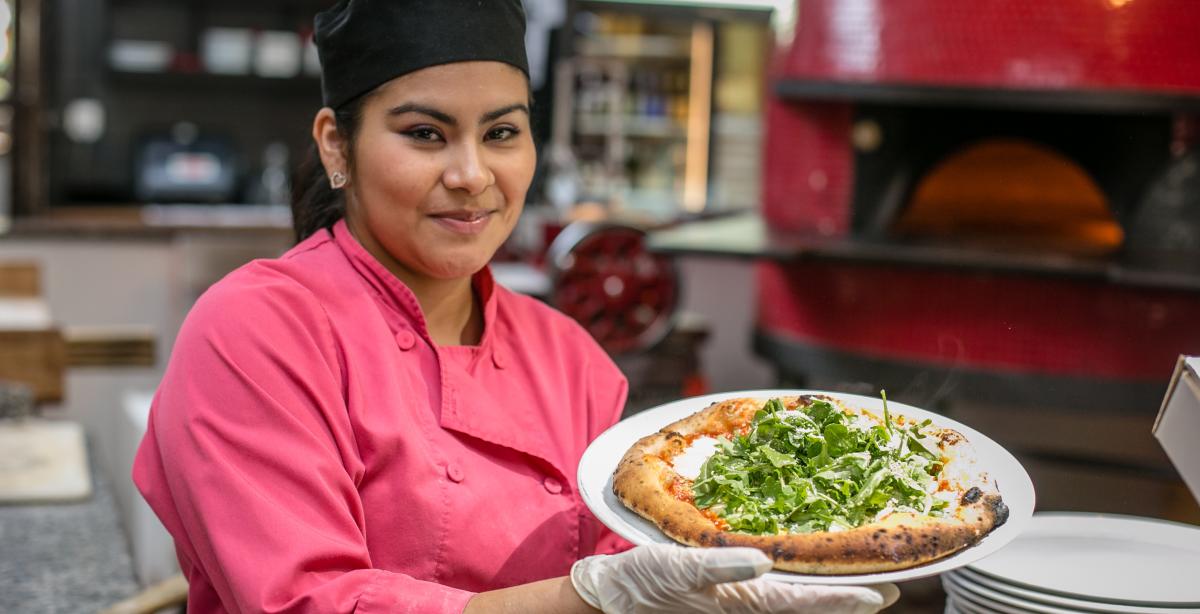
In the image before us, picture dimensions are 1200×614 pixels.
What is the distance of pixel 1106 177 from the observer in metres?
3.63

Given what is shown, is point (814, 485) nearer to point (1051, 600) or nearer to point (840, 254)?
point (1051, 600)

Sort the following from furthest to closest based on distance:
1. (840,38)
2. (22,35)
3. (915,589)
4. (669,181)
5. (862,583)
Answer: (669,181) → (22,35) → (840,38) → (915,589) → (862,583)

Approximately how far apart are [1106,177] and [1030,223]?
52 cm

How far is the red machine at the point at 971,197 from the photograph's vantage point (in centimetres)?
331

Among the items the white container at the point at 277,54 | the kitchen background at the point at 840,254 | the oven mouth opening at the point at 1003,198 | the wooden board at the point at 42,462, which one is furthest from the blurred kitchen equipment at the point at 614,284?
the white container at the point at 277,54

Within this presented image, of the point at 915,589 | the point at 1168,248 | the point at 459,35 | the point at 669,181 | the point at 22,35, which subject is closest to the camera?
the point at 459,35

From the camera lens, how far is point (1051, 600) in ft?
3.44

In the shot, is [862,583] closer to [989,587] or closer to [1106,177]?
[989,587]

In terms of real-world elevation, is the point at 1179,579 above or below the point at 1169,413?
below

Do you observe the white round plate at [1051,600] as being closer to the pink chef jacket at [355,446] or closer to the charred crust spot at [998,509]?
the charred crust spot at [998,509]

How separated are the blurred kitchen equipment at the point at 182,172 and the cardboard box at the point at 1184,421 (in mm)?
6994

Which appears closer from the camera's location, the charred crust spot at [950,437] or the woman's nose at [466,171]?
the charred crust spot at [950,437]

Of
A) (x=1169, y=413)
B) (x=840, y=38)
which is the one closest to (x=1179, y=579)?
(x=1169, y=413)

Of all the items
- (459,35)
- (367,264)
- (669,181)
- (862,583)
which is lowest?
(669,181)
